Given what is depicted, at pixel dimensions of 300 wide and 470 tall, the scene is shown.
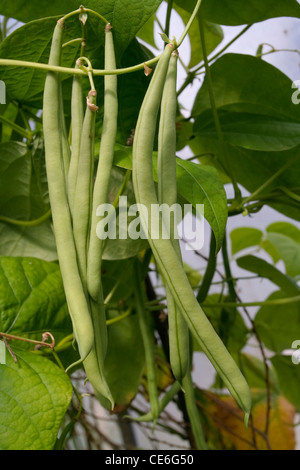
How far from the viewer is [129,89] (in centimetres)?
49

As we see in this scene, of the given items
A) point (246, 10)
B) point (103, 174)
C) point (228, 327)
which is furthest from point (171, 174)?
point (228, 327)

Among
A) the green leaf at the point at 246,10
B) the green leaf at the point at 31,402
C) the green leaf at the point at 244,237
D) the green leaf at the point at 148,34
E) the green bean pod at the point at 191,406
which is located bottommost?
the green bean pod at the point at 191,406

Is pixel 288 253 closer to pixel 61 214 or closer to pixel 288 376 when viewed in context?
pixel 288 376

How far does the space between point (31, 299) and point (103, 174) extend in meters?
0.15

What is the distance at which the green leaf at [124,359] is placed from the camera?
1.98 ft

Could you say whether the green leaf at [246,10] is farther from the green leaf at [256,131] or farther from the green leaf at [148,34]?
the green leaf at [148,34]

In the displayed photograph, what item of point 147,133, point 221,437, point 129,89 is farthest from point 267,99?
point 221,437

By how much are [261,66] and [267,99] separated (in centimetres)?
4

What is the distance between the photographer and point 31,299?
17.4 inches

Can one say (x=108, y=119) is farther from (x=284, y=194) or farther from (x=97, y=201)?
(x=284, y=194)

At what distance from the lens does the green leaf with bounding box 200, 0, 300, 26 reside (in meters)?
0.49

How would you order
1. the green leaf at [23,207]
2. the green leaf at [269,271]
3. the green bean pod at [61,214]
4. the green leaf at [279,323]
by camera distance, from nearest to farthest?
→ 1. the green bean pod at [61,214]
2. the green leaf at [23,207]
3. the green leaf at [269,271]
4. the green leaf at [279,323]

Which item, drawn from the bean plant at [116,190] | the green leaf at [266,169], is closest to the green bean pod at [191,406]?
the bean plant at [116,190]

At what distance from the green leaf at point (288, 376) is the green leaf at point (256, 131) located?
42cm
